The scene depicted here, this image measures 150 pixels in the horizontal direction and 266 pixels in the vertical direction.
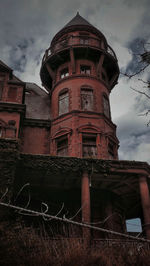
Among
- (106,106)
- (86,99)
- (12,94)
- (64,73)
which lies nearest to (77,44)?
(64,73)

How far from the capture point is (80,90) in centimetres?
2062

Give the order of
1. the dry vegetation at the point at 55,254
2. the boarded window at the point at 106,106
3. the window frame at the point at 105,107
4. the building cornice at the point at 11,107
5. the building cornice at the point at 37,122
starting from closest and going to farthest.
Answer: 1. the dry vegetation at the point at 55,254
2. the building cornice at the point at 11,107
3. the building cornice at the point at 37,122
4. the window frame at the point at 105,107
5. the boarded window at the point at 106,106

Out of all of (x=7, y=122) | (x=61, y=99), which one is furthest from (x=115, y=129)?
(x=7, y=122)

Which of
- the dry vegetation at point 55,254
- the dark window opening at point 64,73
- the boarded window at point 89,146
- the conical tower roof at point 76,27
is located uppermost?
the conical tower roof at point 76,27

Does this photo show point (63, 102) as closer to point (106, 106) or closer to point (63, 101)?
point (63, 101)

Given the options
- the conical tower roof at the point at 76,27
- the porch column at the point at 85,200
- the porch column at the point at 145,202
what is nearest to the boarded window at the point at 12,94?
the conical tower roof at the point at 76,27

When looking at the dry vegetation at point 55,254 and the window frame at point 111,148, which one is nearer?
the dry vegetation at point 55,254

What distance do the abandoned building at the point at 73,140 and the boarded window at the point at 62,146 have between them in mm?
75

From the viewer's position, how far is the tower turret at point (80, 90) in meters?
18.3

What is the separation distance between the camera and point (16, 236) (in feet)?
15.6

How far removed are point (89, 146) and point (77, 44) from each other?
928 cm

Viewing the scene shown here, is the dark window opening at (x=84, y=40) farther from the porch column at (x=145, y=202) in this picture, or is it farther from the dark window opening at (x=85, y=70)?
the porch column at (x=145, y=202)

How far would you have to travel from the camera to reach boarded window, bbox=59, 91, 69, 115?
66.6ft

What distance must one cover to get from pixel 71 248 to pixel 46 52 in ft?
69.1
